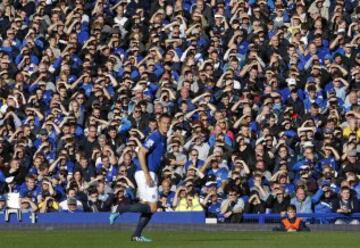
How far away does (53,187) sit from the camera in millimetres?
27047

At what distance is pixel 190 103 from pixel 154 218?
4.43 metres

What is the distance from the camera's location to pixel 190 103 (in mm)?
28031

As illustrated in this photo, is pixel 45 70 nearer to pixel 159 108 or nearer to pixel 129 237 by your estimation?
pixel 159 108

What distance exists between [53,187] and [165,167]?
2504 mm

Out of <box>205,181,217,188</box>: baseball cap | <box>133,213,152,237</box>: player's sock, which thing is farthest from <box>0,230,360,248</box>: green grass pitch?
<box>205,181,217,188</box>: baseball cap

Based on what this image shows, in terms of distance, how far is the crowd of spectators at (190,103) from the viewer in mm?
25125

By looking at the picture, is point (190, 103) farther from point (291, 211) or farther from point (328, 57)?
point (291, 211)

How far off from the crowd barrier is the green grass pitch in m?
1.52

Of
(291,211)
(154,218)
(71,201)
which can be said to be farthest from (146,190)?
(71,201)

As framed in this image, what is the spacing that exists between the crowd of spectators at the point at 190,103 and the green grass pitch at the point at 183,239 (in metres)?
2.97

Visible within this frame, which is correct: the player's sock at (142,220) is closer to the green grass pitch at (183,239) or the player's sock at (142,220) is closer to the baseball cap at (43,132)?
the green grass pitch at (183,239)

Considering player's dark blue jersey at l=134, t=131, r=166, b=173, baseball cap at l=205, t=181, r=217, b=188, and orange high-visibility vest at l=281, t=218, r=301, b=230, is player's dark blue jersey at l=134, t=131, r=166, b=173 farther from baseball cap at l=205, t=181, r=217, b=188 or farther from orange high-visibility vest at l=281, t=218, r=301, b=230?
baseball cap at l=205, t=181, r=217, b=188

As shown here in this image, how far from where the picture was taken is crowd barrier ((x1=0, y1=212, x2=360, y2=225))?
23323 mm

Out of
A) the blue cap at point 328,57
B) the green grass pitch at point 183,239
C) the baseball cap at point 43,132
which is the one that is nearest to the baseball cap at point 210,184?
the green grass pitch at point 183,239
